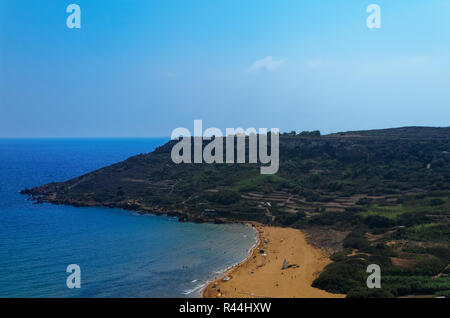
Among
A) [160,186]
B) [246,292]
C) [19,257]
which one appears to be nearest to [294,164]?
[160,186]

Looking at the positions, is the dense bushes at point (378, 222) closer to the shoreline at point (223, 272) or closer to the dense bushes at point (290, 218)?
the dense bushes at point (290, 218)

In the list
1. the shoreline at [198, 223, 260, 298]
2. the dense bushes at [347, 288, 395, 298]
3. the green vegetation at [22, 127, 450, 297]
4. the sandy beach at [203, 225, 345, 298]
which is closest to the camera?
the dense bushes at [347, 288, 395, 298]

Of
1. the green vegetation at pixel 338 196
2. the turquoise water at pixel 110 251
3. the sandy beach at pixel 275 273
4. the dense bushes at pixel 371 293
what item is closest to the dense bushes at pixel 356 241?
the green vegetation at pixel 338 196

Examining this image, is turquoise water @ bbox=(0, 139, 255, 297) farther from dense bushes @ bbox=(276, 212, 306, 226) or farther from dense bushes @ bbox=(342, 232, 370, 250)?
dense bushes @ bbox=(342, 232, 370, 250)

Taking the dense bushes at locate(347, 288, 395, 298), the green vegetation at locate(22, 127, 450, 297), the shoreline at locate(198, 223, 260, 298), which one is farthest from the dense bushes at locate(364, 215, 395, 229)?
the dense bushes at locate(347, 288, 395, 298)

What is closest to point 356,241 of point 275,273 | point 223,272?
point 275,273
